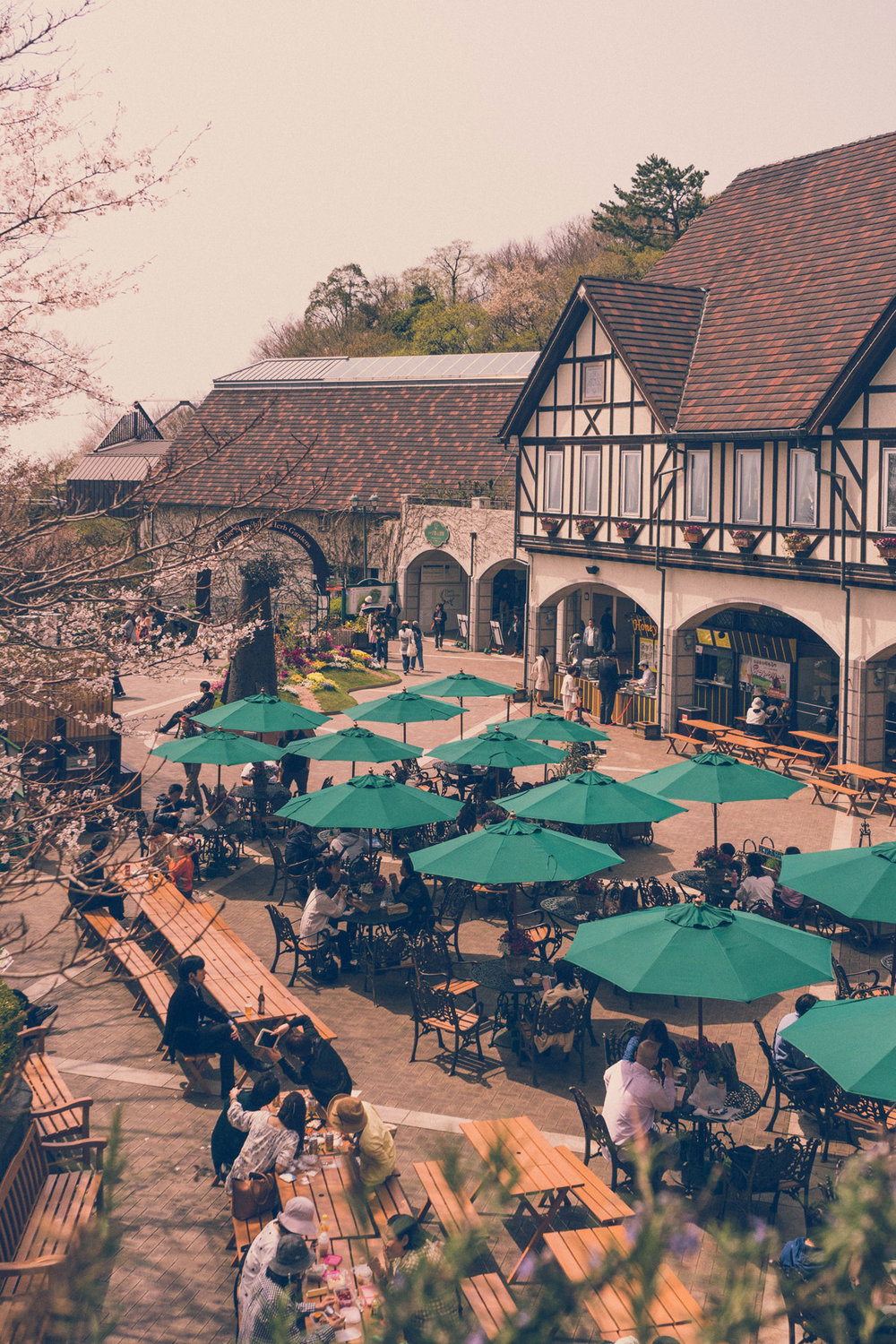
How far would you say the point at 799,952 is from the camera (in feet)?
33.6

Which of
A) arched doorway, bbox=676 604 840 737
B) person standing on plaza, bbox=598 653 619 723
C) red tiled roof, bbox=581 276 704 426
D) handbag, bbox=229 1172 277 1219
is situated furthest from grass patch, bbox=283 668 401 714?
handbag, bbox=229 1172 277 1219

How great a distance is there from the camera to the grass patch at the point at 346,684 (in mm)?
31328

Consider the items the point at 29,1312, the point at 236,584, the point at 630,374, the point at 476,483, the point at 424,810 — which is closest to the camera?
the point at 29,1312

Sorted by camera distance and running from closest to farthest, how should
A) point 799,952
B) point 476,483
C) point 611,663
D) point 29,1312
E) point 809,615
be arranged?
point 29,1312
point 799,952
point 809,615
point 611,663
point 476,483

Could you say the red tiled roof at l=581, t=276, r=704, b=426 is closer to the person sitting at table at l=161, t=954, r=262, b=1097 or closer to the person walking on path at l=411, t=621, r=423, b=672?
the person walking on path at l=411, t=621, r=423, b=672

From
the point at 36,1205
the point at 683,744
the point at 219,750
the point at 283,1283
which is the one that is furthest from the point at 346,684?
the point at 283,1283

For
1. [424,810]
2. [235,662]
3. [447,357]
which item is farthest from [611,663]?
[447,357]

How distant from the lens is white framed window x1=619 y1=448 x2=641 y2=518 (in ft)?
95.4

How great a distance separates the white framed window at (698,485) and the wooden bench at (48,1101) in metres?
19.9

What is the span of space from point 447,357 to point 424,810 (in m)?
39.1

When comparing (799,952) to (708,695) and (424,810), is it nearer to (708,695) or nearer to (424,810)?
(424,810)

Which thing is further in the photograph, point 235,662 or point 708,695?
point 708,695

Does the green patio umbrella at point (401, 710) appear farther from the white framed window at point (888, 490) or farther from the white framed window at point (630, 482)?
the white framed window at point (630, 482)

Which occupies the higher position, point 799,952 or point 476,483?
point 476,483
